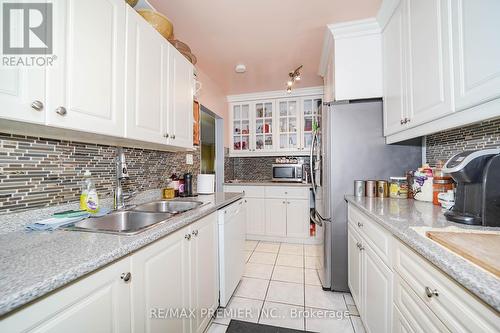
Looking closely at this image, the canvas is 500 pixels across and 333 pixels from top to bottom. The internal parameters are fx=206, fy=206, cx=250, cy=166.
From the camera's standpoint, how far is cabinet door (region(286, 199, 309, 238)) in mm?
3045

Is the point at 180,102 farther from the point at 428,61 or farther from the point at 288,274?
the point at 288,274

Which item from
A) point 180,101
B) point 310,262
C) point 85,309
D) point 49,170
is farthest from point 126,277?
point 310,262

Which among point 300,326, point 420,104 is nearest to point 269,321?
point 300,326

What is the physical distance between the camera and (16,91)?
701 mm

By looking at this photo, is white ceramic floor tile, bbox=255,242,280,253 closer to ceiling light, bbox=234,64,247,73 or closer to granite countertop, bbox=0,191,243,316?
granite countertop, bbox=0,191,243,316

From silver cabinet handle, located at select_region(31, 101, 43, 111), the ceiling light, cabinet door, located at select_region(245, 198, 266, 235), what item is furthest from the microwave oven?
silver cabinet handle, located at select_region(31, 101, 43, 111)

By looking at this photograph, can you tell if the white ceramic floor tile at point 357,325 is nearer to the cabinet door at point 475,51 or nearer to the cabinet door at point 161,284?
the cabinet door at point 161,284

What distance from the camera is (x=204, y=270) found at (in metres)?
1.34

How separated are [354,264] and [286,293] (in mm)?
671

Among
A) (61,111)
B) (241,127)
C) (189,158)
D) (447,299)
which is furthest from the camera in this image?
(241,127)

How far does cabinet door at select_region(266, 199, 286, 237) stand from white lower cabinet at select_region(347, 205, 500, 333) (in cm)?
158

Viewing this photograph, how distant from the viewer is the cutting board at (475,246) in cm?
55

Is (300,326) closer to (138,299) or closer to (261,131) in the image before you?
(138,299)

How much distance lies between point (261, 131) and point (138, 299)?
3098 millimetres
